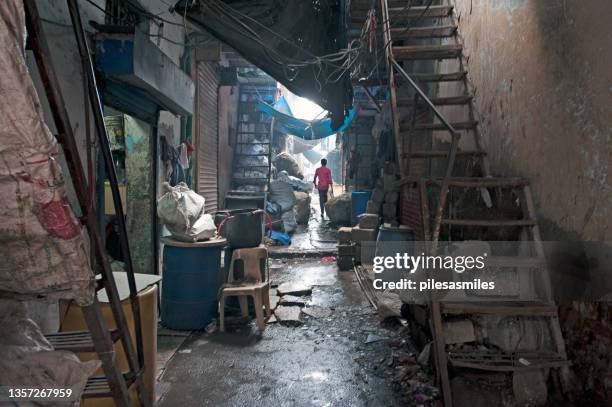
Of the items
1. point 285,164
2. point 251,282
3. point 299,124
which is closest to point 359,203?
point 299,124

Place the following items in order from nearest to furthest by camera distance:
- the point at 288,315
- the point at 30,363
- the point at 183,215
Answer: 1. the point at 30,363
2. the point at 183,215
3. the point at 288,315

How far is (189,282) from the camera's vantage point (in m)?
4.06

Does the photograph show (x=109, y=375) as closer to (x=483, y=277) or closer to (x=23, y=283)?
(x=23, y=283)

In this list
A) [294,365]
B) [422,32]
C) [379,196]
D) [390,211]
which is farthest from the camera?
[379,196]

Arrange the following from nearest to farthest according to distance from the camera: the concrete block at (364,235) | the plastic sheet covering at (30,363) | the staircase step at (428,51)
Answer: the plastic sheet covering at (30,363), the staircase step at (428,51), the concrete block at (364,235)

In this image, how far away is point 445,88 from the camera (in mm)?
5332

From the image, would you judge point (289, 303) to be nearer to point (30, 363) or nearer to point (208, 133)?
point (30, 363)

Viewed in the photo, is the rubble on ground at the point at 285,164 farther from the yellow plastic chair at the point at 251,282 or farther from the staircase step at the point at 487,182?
the staircase step at the point at 487,182

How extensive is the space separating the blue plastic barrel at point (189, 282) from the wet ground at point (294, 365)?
262 mm

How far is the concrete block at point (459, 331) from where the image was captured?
2.63 metres

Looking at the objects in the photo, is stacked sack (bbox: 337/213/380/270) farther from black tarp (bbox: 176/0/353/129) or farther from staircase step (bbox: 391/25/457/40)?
staircase step (bbox: 391/25/457/40)

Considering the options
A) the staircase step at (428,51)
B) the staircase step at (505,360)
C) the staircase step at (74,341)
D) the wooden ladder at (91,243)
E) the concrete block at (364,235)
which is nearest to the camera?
the wooden ladder at (91,243)

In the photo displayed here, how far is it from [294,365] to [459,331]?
166 cm

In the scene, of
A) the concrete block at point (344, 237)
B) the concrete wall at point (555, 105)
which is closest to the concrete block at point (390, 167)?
the concrete block at point (344, 237)
